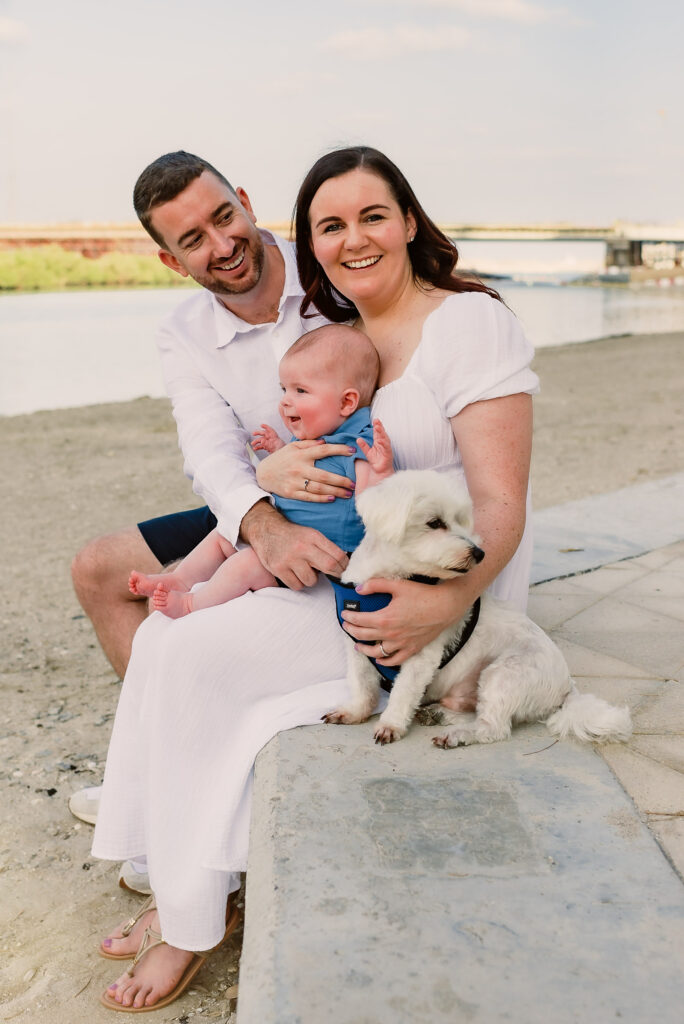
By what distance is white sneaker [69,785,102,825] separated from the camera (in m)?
3.31

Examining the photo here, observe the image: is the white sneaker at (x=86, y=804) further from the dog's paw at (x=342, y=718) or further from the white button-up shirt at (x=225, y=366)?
the dog's paw at (x=342, y=718)

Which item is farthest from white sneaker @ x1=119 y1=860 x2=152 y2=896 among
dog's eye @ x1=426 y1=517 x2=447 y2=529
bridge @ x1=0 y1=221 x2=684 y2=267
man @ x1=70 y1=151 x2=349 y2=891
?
bridge @ x1=0 y1=221 x2=684 y2=267

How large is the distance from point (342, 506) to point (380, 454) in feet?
0.66

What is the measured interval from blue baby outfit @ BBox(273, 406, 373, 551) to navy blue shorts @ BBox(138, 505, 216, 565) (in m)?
0.98

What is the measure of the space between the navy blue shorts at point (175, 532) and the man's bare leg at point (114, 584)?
0.03 metres

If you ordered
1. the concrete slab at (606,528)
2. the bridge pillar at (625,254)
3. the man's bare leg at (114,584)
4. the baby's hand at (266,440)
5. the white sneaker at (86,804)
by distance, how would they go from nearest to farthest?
the baby's hand at (266,440) → the white sneaker at (86,804) → the man's bare leg at (114,584) → the concrete slab at (606,528) → the bridge pillar at (625,254)

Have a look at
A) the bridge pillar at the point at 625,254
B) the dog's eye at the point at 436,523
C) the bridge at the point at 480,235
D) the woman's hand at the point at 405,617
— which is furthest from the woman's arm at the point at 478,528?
the bridge pillar at the point at 625,254

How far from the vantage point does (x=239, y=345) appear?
329 centimetres

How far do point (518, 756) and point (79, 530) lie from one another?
5.33 m

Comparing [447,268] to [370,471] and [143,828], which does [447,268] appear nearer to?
[370,471]

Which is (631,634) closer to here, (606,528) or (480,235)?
(606,528)

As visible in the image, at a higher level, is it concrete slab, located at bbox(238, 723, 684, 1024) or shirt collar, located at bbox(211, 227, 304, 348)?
shirt collar, located at bbox(211, 227, 304, 348)

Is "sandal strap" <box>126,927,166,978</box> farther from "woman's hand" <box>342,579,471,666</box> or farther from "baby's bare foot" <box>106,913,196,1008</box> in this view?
"woman's hand" <box>342,579,471,666</box>

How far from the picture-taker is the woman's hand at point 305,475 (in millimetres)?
2533
